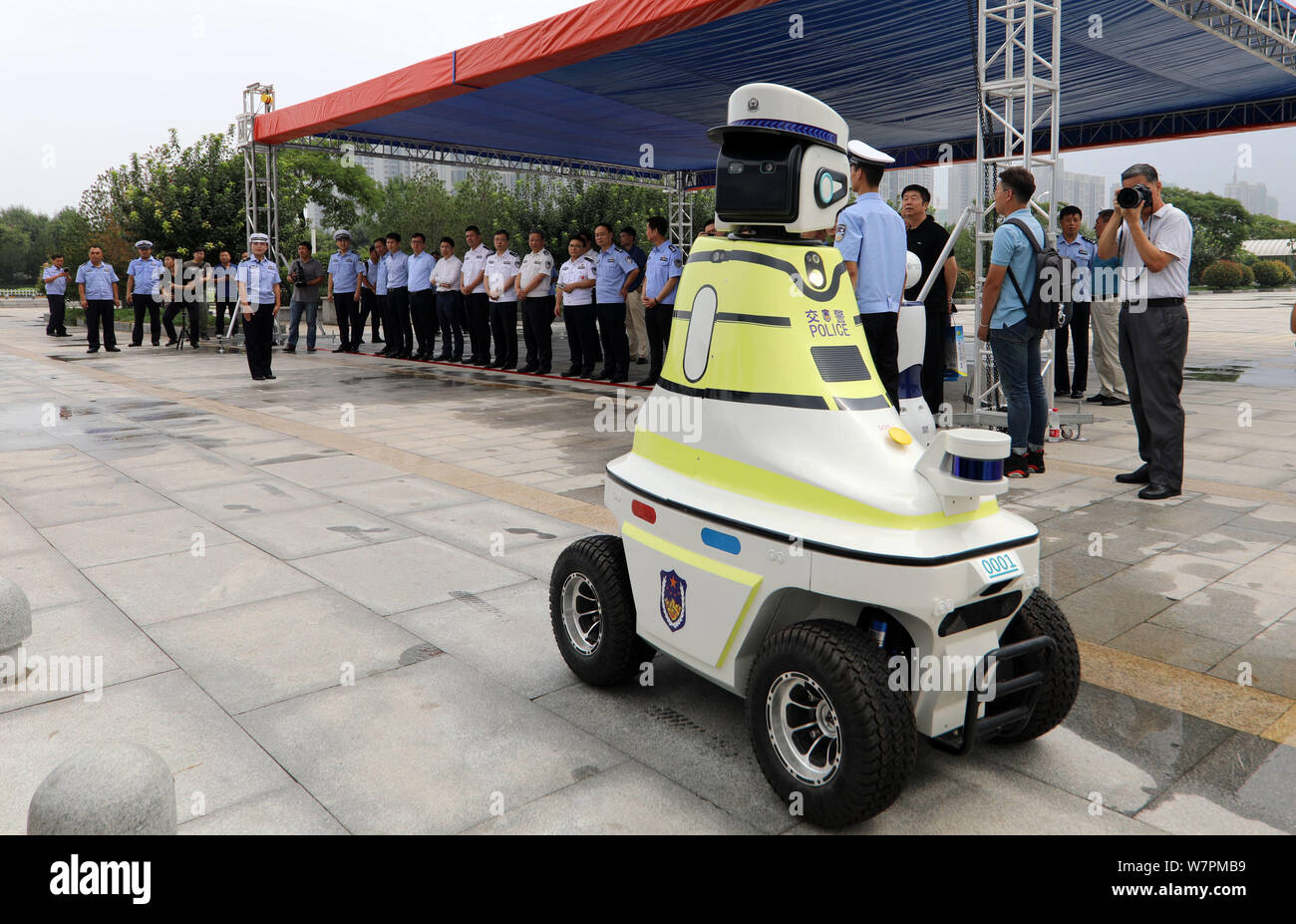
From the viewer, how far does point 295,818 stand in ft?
8.38

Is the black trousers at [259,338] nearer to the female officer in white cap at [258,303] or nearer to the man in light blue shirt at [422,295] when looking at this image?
the female officer in white cap at [258,303]

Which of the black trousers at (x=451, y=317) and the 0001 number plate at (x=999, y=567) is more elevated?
the black trousers at (x=451, y=317)

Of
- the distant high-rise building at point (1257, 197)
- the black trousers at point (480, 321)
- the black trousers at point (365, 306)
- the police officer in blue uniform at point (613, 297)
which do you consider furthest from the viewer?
the distant high-rise building at point (1257, 197)

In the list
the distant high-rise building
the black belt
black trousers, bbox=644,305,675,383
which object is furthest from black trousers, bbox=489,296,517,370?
the distant high-rise building

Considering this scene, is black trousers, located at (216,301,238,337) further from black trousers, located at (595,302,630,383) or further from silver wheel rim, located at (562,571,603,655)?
silver wheel rim, located at (562,571,603,655)

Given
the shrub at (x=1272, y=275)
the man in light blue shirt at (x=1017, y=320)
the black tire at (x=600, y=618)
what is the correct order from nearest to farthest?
the black tire at (x=600, y=618) → the man in light blue shirt at (x=1017, y=320) → the shrub at (x=1272, y=275)

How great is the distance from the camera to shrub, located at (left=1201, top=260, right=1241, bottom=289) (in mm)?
46906

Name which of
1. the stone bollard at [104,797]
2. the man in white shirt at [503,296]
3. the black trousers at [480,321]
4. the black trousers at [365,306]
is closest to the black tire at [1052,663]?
the stone bollard at [104,797]

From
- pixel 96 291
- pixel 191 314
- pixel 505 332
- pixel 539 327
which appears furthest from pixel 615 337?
pixel 96 291

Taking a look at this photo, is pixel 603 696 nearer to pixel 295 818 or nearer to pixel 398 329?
pixel 295 818

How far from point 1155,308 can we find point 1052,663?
3.82 m

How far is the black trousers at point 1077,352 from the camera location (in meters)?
10.7

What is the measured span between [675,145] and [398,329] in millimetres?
7007

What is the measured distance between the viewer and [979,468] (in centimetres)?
240
